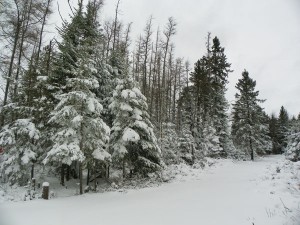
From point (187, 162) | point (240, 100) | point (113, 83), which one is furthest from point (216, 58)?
point (113, 83)

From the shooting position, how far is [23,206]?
9000 millimetres

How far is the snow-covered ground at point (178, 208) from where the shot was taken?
23.2 ft

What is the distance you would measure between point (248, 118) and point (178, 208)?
1294 inches

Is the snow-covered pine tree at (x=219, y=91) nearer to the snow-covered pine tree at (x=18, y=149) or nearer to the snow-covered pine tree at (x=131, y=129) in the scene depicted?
the snow-covered pine tree at (x=131, y=129)

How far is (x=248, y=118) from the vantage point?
124ft

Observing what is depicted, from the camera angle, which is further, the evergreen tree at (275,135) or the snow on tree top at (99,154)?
the evergreen tree at (275,135)

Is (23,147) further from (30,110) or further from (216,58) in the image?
(216,58)

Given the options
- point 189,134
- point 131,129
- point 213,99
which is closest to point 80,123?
point 131,129

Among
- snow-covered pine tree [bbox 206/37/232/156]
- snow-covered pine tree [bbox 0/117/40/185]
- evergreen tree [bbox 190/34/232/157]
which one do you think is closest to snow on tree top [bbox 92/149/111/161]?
snow-covered pine tree [bbox 0/117/40/185]

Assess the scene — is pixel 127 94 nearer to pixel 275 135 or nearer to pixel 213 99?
pixel 213 99

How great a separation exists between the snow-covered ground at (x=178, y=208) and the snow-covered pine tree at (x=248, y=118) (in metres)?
27.4

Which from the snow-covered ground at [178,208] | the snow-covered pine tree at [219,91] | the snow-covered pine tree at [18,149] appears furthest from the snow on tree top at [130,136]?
the snow-covered pine tree at [219,91]

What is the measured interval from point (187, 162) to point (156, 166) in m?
7.74

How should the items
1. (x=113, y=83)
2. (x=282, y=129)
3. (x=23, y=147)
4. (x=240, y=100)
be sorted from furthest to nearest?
(x=282, y=129) < (x=240, y=100) < (x=113, y=83) < (x=23, y=147)
